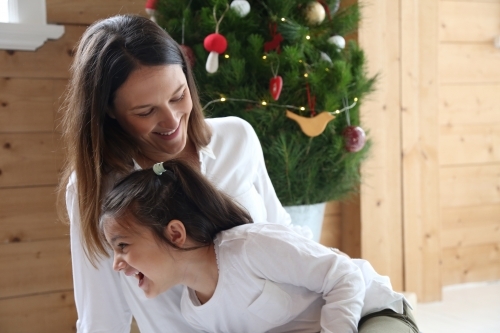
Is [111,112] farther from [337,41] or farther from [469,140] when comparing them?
[469,140]

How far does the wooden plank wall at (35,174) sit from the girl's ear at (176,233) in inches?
38.6

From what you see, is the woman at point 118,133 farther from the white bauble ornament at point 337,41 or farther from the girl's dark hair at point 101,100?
the white bauble ornament at point 337,41

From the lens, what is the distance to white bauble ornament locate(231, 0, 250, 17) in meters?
1.74

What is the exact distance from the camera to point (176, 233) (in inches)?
48.1

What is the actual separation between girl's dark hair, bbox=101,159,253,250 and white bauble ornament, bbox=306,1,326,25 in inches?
29.1

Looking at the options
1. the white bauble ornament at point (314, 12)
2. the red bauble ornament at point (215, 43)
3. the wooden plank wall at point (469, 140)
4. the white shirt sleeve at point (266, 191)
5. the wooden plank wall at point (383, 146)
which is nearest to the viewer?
the white shirt sleeve at point (266, 191)

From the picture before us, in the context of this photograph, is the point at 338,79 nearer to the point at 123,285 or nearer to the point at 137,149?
the point at 137,149

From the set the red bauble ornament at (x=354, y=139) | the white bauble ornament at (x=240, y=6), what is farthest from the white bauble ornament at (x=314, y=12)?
the red bauble ornament at (x=354, y=139)

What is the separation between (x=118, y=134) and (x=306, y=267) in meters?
0.49

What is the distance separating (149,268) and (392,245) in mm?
1466

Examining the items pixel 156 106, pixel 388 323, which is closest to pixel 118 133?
pixel 156 106

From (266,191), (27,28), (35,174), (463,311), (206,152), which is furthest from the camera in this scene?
(463,311)

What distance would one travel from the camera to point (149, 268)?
3.92ft

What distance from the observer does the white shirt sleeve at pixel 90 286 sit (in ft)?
4.36
